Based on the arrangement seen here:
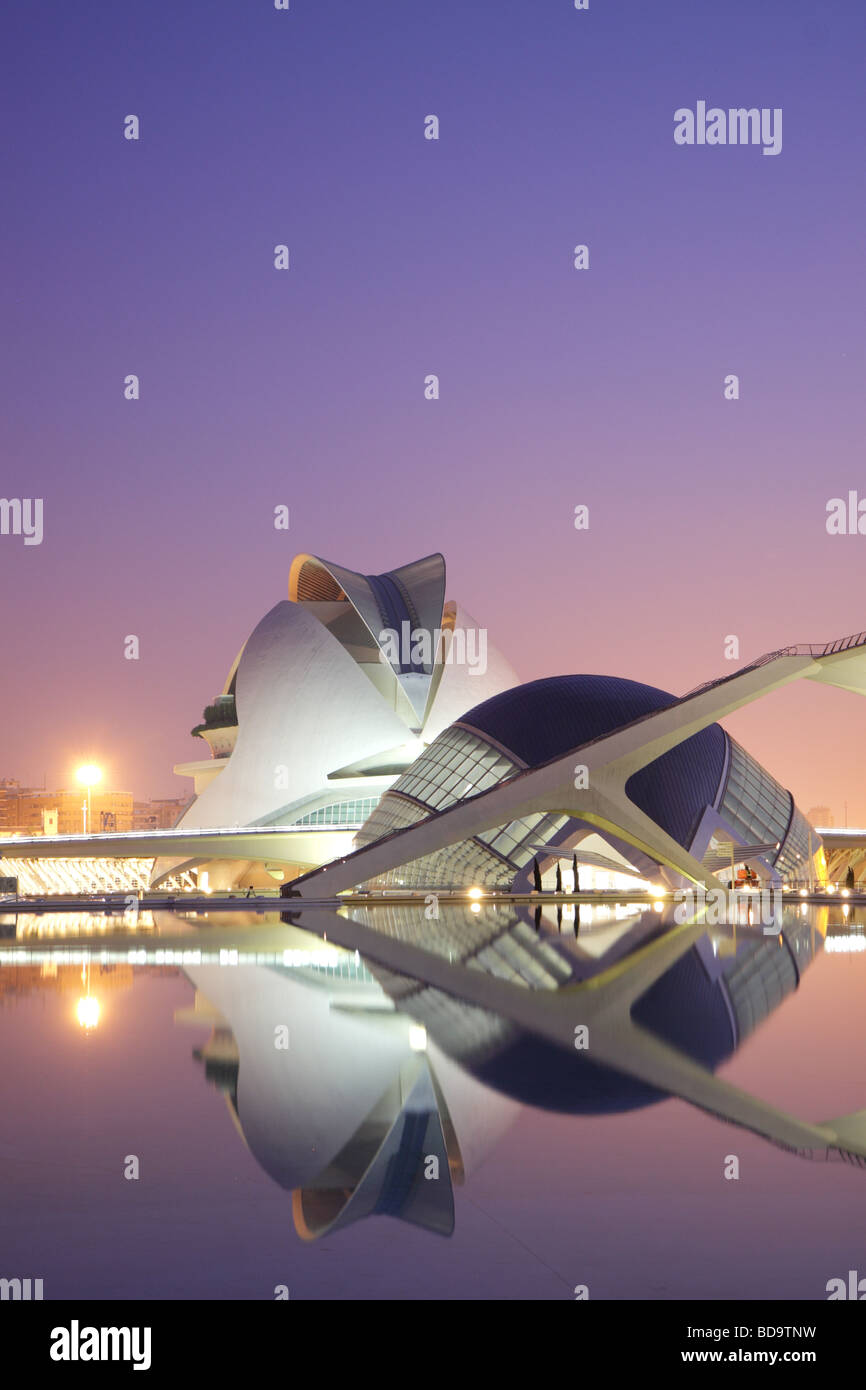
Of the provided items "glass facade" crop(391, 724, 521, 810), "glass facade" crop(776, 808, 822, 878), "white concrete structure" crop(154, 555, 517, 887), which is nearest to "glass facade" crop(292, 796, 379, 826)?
"white concrete structure" crop(154, 555, 517, 887)

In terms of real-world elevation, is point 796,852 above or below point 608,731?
below

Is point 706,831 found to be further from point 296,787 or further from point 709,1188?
point 709,1188

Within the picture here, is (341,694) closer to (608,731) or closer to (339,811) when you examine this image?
(339,811)

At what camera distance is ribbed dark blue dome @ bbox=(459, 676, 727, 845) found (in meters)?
42.0

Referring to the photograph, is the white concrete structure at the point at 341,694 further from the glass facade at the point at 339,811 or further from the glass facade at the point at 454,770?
the glass facade at the point at 454,770

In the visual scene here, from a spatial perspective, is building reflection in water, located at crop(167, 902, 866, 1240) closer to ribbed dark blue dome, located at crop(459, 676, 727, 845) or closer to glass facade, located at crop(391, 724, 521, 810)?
ribbed dark blue dome, located at crop(459, 676, 727, 845)

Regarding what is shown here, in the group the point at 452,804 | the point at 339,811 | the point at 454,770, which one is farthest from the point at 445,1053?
the point at 339,811

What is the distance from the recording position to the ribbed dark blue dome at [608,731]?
42.0 metres

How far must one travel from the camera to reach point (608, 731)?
135 ft

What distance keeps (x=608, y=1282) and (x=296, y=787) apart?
55.9 meters

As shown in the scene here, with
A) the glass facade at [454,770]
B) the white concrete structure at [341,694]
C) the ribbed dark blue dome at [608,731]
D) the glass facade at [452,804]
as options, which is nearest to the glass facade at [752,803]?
the ribbed dark blue dome at [608,731]

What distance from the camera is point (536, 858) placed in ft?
134

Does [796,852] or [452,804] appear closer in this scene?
[452,804]
